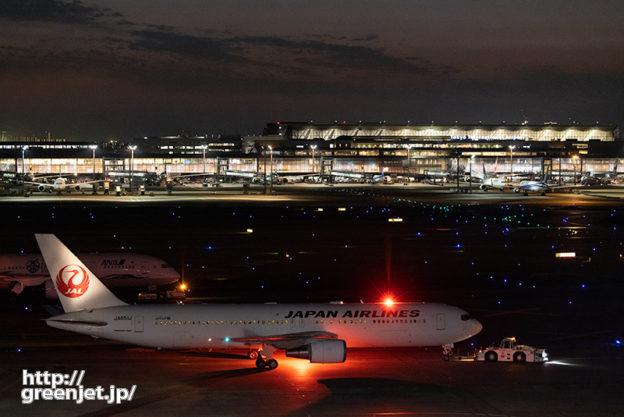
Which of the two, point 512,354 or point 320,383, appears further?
point 512,354

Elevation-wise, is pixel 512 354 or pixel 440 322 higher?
pixel 440 322

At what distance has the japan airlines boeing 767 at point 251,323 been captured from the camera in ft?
119

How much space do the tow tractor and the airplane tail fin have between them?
63.5ft

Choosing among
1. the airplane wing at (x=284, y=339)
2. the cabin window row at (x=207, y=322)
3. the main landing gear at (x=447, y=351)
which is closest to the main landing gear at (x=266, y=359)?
the airplane wing at (x=284, y=339)

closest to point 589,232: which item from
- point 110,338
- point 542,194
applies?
point 110,338

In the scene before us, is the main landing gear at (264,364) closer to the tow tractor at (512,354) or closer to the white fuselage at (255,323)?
the white fuselage at (255,323)

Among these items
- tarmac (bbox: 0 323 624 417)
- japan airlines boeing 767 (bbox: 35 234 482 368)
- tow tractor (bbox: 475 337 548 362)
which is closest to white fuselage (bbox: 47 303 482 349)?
japan airlines boeing 767 (bbox: 35 234 482 368)

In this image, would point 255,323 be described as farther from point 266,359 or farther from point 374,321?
point 374,321

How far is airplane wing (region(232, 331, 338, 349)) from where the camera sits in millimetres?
36312

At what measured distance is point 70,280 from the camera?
37.1 m

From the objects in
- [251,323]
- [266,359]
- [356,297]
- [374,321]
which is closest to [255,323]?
[251,323]

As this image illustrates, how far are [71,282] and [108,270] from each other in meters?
18.1

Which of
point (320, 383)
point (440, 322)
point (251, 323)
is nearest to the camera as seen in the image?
point (320, 383)

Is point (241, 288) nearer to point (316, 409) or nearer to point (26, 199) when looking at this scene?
point (316, 409)
